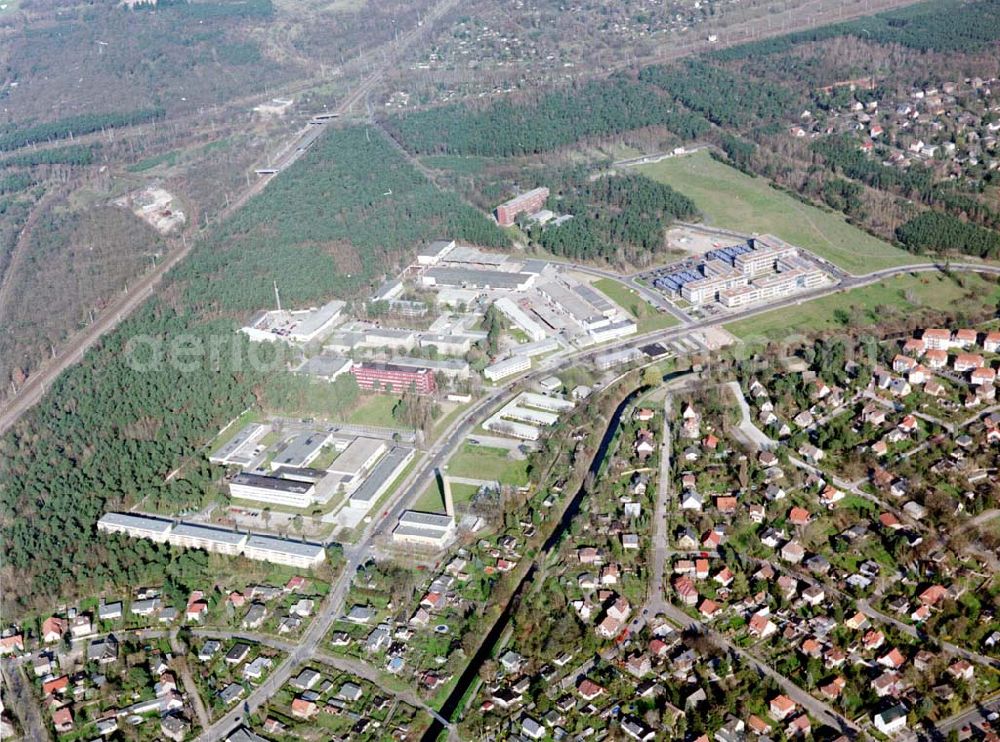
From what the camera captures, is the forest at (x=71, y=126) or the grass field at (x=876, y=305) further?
the forest at (x=71, y=126)

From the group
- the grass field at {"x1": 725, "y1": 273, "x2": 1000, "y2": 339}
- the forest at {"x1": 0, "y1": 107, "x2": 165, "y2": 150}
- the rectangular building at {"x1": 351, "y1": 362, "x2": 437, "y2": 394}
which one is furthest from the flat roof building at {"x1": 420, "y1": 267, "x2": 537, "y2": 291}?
the forest at {"x1": 0, "y1": 107, "x2": 165, "y2": 150}

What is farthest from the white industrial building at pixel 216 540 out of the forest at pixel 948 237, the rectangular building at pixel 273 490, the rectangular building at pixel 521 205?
the forest at pixel 948 237

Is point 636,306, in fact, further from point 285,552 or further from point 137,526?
point 137,526

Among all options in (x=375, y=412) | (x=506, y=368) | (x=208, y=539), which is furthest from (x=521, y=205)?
(x=208, y=539)

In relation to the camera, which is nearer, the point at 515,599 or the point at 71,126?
the point at 515,599

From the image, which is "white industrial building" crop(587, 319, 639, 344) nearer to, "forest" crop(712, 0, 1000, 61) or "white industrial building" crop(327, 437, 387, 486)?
"white industrial building" crop(327, 437, 387, 486)

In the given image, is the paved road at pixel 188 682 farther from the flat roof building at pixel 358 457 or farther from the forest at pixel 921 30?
the forest at pixel 921 30

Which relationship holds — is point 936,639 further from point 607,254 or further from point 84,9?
point 84,9
